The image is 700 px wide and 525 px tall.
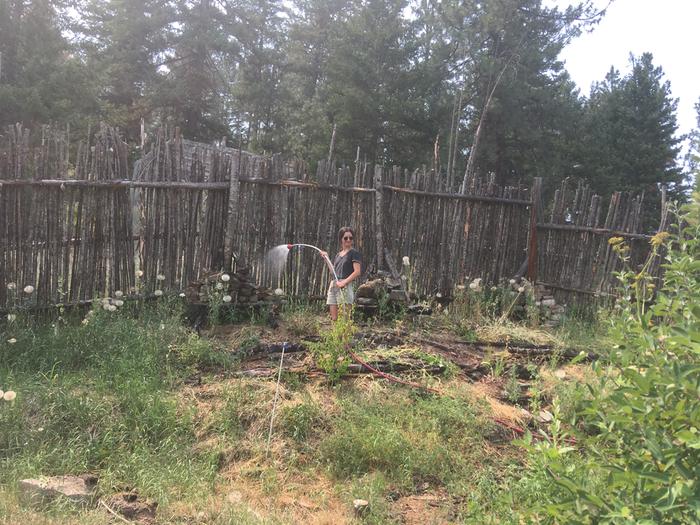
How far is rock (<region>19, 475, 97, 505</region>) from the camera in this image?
283 cm

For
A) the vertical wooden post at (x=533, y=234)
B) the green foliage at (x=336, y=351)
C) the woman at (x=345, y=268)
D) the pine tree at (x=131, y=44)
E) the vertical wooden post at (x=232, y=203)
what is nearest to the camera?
the green foliage at (x=336, y=351)

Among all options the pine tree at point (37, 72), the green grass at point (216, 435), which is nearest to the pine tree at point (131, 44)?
the pine tree at point (37, 72)

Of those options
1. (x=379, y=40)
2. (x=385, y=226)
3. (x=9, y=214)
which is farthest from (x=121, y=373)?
(x=379, y=40)

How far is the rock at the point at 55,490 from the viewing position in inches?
112

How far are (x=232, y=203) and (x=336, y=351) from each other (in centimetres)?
254

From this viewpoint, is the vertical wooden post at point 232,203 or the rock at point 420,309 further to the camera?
the rock at point 420,309

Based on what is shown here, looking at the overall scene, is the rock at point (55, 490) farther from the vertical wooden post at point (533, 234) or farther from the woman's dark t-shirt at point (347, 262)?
the vertical wooden post at point (533, 234)

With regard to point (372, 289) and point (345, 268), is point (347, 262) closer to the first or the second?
point (345, 268)

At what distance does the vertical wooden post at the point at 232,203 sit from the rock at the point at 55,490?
11.7 feet

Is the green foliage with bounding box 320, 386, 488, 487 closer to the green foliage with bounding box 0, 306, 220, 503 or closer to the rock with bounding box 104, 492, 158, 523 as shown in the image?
the green foliage with bounding box 0, 306, 220, 503

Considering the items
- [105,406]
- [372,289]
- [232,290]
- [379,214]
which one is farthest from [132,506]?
[379,214]

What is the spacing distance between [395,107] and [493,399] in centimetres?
1842

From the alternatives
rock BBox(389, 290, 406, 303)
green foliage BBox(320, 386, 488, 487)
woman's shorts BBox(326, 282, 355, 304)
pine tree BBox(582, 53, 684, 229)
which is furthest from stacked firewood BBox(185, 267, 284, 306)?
pine tree BBox(582, 53, 684, 229)

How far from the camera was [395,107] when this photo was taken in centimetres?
2161
